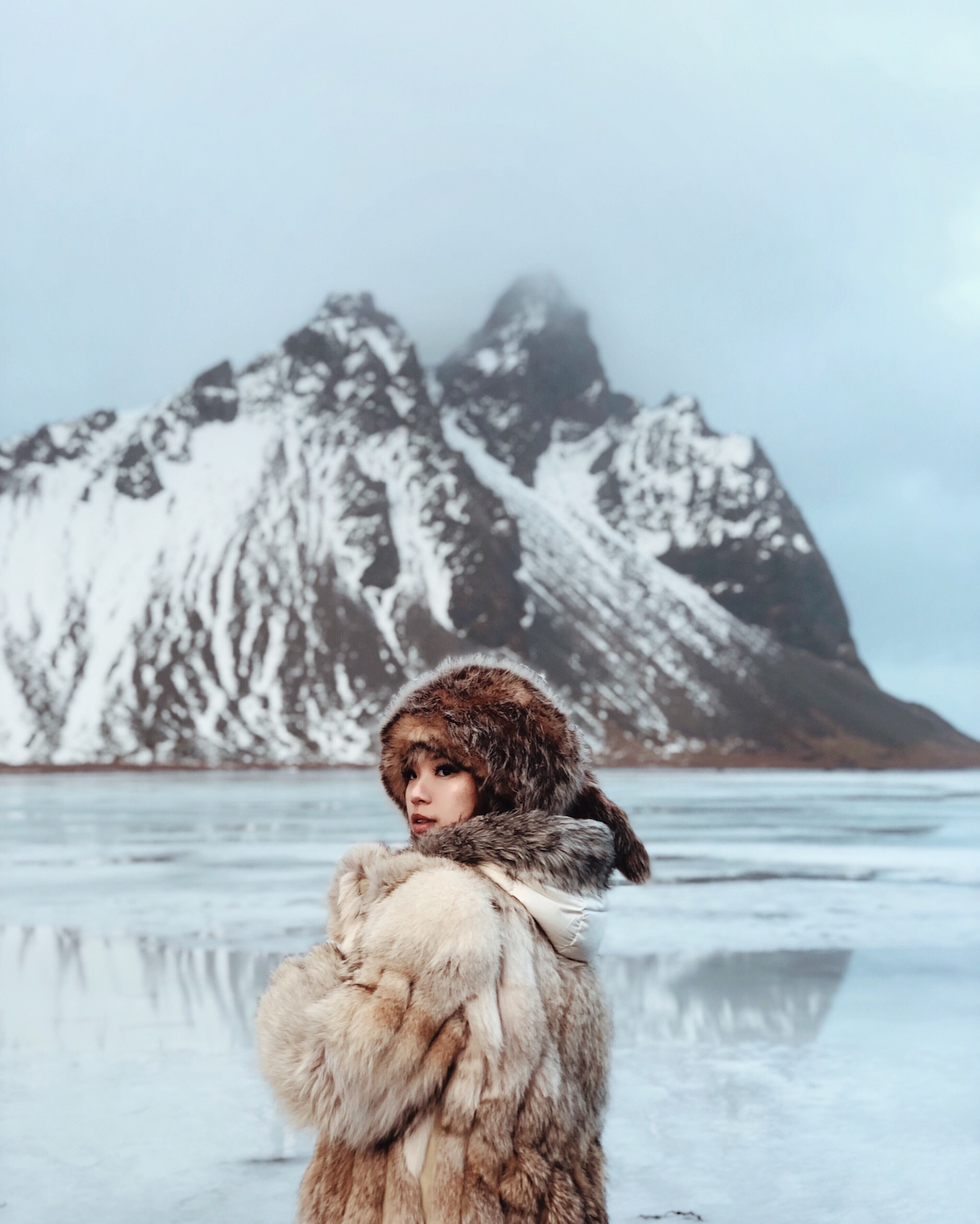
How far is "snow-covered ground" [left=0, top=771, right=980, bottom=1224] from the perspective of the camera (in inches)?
195

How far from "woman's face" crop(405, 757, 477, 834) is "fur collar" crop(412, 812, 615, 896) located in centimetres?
15

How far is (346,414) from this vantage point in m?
138

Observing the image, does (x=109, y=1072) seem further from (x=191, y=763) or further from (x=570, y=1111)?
(x=191, y=763)

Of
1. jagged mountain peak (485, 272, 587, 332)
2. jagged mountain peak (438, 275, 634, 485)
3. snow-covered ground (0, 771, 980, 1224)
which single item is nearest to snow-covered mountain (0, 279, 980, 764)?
jagged mountain peak (438, 275, 634, 485)

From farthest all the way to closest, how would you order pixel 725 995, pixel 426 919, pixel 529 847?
pixel 725 995, pixel 529 847, pixel 426 919

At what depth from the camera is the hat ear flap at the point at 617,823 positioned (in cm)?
277

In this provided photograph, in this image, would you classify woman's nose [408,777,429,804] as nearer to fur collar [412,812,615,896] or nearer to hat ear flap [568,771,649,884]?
fur collar [412,812,615,896]

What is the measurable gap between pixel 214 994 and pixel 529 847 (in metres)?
6.66

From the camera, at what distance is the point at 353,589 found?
118m

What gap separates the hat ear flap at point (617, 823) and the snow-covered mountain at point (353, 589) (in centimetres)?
9223

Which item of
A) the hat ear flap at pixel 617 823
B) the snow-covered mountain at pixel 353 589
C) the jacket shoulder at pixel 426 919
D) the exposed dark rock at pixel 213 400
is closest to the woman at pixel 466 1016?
the jacket shoulder at pixel 426 919

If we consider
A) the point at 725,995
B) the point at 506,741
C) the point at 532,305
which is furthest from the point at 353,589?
the point at 506,741

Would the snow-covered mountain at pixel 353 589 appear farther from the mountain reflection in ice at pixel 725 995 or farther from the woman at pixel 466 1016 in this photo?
the woman at pixel 466 1016

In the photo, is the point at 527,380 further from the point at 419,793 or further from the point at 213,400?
the point at 419,793
